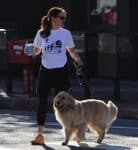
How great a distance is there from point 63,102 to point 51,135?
184cm

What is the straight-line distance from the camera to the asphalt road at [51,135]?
34.0 feet

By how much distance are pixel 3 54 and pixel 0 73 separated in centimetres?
231

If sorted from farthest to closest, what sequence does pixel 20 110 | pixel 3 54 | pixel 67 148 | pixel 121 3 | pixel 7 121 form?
pixel 121 3, pixel 3 54, pixel 20 110, pixel 7 121, pixel 67 148

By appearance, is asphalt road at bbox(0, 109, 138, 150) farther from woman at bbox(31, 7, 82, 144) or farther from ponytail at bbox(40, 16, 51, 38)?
ponytail at bbox(40, 16, 51, 38)

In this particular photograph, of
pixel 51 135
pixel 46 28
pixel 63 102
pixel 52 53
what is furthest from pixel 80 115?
pixel 51 135

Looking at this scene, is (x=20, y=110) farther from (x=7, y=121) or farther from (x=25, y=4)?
(x=25, y=4)

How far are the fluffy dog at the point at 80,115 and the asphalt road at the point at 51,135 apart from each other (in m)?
0.21

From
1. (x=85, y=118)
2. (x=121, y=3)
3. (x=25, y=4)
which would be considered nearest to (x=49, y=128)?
(x=85, y=118)

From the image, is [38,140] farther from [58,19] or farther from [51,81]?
[58,19]

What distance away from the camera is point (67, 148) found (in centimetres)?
1013

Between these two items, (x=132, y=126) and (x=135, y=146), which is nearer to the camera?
(x=135, y=146)

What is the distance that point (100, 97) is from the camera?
16484mm

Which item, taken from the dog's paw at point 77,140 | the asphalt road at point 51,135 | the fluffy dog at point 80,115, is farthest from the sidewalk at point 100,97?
the dog's paw at point 77,140

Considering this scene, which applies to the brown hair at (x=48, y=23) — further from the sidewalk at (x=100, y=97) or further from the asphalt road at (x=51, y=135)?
the sidewalk at (x=100, y=97)
